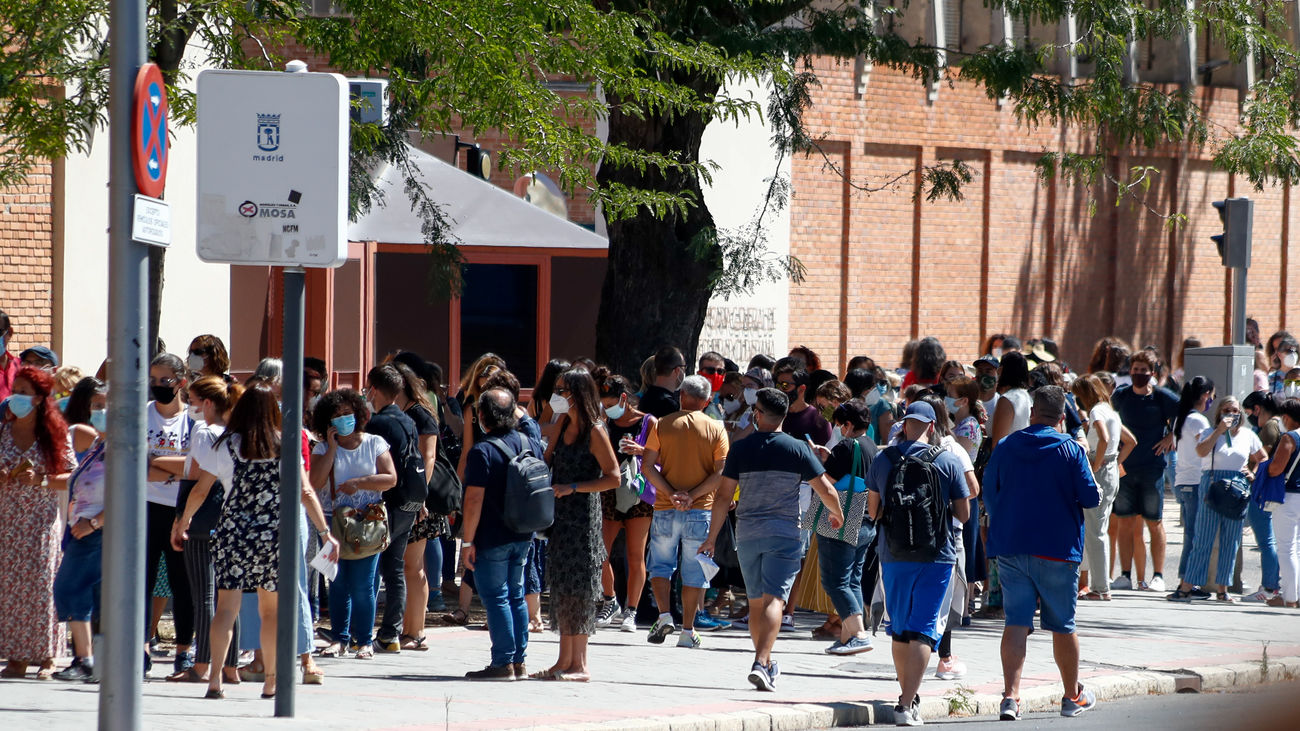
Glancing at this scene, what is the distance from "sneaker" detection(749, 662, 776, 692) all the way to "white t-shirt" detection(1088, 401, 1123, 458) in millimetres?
4904

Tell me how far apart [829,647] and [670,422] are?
6.23ft

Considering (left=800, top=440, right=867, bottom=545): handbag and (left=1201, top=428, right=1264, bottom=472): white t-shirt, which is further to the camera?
(left=1201, top=428, right=1264, bottom=472): white t-shirt

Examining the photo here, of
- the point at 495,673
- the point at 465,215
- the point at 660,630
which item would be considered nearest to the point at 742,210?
the point at 465,215

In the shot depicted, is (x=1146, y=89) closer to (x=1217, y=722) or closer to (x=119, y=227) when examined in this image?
(x=119, y=227)

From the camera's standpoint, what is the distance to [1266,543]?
1451cm

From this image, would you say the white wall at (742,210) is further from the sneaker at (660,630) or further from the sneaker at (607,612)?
the sneaker at (660,630)

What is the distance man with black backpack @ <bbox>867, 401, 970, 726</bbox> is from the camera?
9.38 metres

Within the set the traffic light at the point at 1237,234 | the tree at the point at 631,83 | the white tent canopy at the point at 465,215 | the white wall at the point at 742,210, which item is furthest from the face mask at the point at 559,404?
the white wall at the point at 742,210

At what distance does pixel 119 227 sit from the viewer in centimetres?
686

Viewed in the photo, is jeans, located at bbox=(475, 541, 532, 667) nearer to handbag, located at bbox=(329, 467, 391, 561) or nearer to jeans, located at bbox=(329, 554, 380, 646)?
handbag, located at bbox=(329, 467, 391, 561)

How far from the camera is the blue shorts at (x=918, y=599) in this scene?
9367 mm

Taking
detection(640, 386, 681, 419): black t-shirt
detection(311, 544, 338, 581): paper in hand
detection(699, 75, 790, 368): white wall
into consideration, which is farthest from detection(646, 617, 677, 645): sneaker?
detection(699, 75, 790, 368): white wall

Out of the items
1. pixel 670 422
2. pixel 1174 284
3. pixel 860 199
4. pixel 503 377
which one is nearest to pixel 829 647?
pixel 670 422

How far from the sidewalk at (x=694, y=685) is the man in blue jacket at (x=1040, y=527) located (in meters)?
0.60
